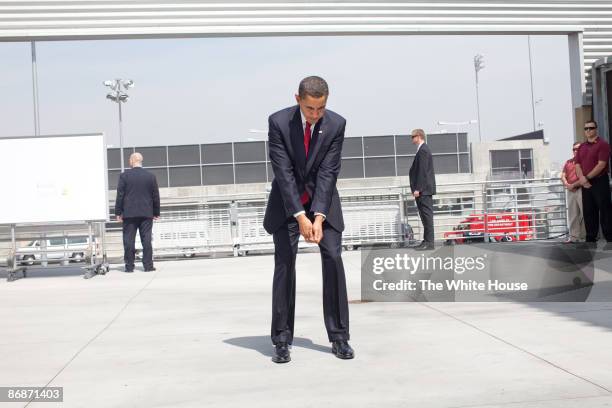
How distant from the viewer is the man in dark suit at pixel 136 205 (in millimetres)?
13297

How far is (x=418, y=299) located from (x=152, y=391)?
393cm

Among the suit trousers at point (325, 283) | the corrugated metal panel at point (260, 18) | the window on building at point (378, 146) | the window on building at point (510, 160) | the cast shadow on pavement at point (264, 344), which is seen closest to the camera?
the suit trousers at point (325, 283)

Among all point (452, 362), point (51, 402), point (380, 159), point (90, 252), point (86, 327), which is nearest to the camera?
point (51, 402)

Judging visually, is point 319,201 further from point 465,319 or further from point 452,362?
point 465,319

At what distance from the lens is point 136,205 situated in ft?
43.6

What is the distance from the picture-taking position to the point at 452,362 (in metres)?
4.74

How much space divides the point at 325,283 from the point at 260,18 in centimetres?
842

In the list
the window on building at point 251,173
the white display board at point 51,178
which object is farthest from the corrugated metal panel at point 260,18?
the window on building at point 251,173

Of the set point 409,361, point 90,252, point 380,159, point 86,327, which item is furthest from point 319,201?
point 380,159

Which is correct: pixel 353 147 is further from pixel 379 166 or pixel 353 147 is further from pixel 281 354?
pixel 281 354

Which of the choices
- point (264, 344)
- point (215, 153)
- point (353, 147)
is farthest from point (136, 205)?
point (353, 147)

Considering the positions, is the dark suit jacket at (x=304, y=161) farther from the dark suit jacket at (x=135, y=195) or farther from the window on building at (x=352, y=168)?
the window on building at (x=352, y=168)

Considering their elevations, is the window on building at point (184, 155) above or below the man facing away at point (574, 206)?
above

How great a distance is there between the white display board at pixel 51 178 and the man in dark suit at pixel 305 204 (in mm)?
8185
